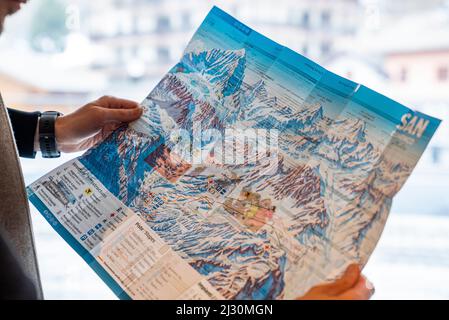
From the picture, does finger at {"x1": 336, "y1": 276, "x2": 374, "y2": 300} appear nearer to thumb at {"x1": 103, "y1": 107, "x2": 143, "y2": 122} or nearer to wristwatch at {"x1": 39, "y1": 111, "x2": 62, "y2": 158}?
thumb at {"x1": 103, "y1": 107, "x2": 143, "y2": 122}

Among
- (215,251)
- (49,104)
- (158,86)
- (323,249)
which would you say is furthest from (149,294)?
(49,104)

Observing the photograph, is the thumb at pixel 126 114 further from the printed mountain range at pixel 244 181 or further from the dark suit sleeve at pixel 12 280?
the dark suit sleeve at pixel 12 280

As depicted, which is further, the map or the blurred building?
the blurred building

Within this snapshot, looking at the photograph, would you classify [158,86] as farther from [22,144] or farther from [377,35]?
[377,35]

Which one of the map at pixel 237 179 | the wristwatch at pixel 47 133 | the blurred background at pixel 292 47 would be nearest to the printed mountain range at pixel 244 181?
the map at pixel 237 179

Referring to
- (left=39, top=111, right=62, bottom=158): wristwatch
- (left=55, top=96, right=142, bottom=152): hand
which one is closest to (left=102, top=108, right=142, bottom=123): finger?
(left=55, top=96, right=142, bottom=152): hand

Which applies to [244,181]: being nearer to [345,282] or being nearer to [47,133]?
[345,282]
